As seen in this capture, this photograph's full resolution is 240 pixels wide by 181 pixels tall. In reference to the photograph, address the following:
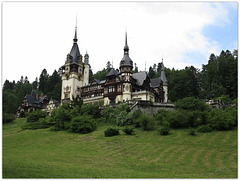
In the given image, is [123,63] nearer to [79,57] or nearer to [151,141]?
[79,57]

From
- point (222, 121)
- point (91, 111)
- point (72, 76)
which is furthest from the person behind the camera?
point (72, 76)

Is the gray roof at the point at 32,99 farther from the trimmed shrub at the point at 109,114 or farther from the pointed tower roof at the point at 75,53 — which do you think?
the trimmed shrub at the point at 109,114

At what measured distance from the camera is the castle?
59.2 m

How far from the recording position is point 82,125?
41469mm

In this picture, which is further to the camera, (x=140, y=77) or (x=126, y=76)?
(x=140, y=77)

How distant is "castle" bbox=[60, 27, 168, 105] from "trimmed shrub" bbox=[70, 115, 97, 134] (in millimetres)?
13492

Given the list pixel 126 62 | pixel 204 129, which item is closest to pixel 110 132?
pixel 204 129

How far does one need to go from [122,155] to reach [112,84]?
3667cm

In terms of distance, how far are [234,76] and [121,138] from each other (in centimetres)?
4432

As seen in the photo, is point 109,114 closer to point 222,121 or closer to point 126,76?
point 126,76

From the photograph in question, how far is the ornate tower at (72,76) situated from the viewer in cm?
7488

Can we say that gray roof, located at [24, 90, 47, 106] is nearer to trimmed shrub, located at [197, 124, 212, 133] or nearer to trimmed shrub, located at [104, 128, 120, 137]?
trimmed shrub, located at [104, 128, 120, 137]

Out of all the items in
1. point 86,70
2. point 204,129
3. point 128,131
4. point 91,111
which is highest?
point 86,70

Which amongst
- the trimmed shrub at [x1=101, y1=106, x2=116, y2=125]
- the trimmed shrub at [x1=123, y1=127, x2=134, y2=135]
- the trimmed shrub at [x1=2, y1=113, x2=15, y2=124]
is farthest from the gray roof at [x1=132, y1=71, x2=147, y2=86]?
the trimmed shrub at [x1=2, y1=113, x2=15, y2=124]
